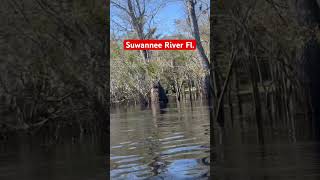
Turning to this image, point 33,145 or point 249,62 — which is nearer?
point 33,145

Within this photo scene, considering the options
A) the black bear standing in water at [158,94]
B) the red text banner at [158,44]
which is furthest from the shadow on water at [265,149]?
the red text banner at [158,44]

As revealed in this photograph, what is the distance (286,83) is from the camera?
503cm

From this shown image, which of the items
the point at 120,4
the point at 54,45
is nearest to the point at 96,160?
the point at 54,45

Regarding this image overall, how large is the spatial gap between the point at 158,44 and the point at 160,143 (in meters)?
1.03

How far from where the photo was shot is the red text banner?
15.3ft

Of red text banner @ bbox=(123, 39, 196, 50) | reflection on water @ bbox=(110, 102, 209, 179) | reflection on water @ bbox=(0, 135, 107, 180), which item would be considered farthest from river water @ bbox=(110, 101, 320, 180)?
red text banner @ bbox=(123, 39, 196, 50)

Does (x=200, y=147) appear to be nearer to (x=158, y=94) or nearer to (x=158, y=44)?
(x=158, y=94)

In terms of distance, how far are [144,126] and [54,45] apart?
1256 millimetres

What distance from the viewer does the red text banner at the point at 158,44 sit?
15.3 ft

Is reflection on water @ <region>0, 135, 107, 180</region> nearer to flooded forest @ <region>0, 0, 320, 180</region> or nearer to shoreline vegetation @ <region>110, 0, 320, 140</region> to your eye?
→ flooded forest @ <region>0, 0, 320, 180</region>

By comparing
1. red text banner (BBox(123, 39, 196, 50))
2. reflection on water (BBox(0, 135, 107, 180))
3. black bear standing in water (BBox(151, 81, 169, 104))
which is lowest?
reflection on water (BBox(0, 135, 107, 180))

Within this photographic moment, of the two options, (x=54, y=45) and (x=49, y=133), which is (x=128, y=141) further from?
(x=54, y=45)

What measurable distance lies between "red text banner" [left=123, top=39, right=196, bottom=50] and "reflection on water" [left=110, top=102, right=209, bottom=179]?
2.03 feet

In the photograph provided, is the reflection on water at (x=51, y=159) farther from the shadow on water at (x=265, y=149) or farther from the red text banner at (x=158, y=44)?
the shadow on water at (x=265, y=149)
